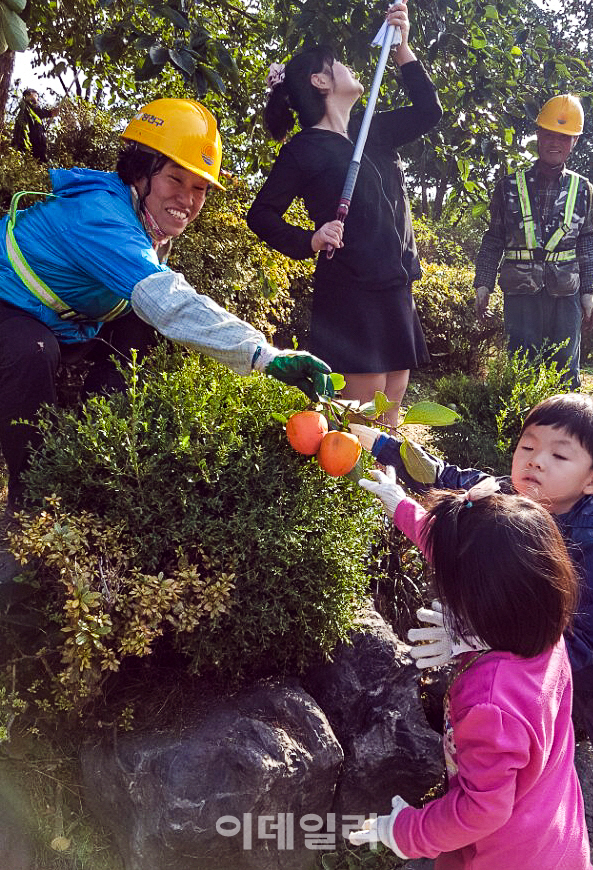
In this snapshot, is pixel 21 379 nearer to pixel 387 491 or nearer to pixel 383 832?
pixel 387 491

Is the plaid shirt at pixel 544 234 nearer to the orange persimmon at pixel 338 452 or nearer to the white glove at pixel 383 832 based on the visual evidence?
the orange persimmon at pixel 338 452

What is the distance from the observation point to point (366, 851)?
2.04m

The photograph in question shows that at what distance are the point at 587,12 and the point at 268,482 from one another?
1837 centimetres

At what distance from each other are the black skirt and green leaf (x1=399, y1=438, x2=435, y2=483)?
1195mm

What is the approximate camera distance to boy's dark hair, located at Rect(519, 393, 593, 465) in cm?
220

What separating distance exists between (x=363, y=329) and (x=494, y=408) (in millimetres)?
1266

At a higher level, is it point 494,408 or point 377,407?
point 377,407

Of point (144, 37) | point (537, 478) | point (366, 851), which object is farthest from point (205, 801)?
point (144, 37)

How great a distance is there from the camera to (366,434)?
2.25m

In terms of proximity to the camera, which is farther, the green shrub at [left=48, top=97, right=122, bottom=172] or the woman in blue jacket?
the green shrub at [left=48, top=97, right=122, bottom=172]

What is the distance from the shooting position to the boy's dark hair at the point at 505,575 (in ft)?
4.86

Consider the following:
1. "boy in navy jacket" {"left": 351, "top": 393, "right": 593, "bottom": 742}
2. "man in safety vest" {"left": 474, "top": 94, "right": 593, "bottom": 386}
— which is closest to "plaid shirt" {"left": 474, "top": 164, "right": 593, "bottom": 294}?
"man in safety vest" {"left": 474, "top": 94, "right": 593, "bottom": 386}

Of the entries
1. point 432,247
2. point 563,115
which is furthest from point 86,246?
point 432,247

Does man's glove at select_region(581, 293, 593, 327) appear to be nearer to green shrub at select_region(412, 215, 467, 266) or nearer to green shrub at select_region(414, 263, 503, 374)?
green shrub at select_region(414, 263, 503, 374)
